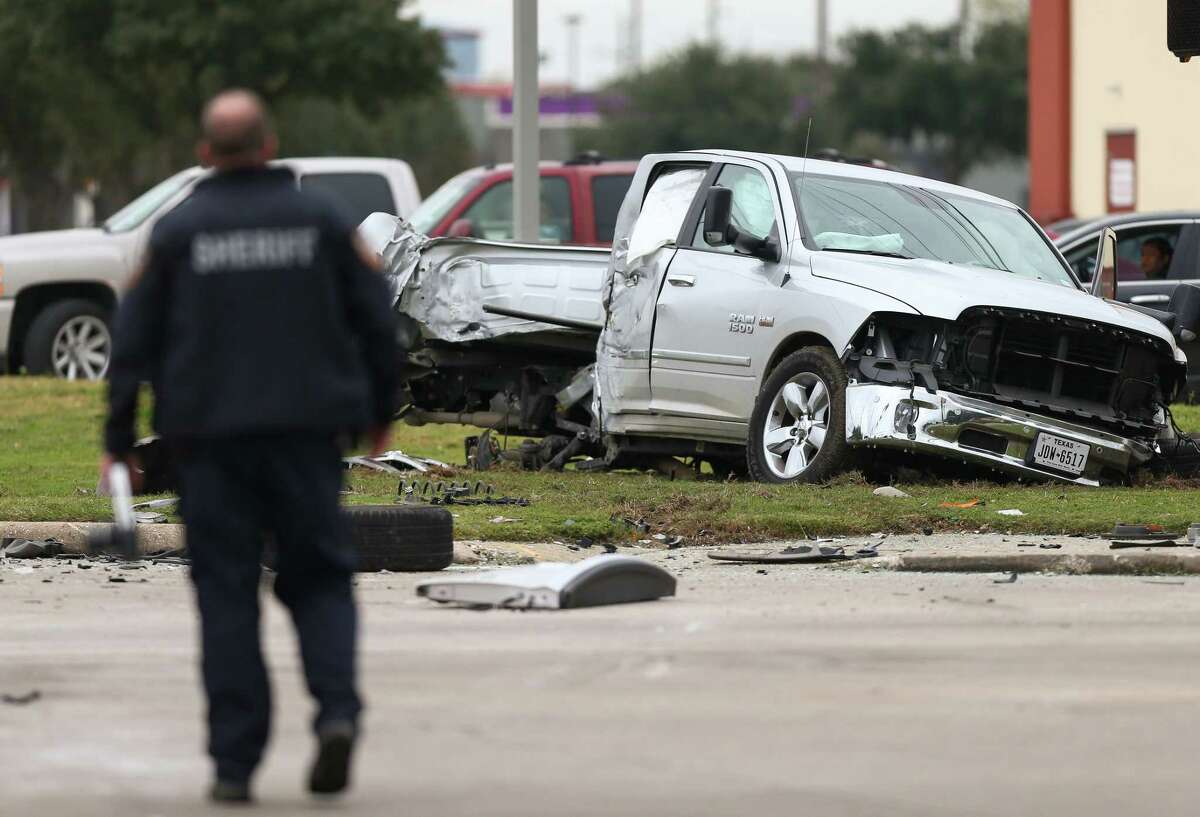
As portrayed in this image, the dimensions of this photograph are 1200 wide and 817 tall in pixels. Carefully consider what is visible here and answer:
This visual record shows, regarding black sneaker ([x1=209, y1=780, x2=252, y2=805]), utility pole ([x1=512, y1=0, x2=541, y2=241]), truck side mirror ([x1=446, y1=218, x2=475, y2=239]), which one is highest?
utility pole ([x1=512, y1=0, x2=541, y2=241])

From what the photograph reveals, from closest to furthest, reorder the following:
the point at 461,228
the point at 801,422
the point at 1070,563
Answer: the point at 1070,563
the point at 801,422
the point at 461,228

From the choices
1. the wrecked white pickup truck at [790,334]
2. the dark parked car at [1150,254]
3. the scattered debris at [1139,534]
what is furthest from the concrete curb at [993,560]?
the dark parked car at [1150,254]

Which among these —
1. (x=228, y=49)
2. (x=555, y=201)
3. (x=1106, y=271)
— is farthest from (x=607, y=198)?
(x=228, y=49)

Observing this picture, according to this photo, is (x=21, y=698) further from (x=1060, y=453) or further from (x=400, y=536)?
(x=1060, y=453)

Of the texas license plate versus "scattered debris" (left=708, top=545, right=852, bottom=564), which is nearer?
"scattered debris" (left=708, top=545, right=852, bottom=564)

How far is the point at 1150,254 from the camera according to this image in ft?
55.5

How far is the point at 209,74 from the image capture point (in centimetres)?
4150

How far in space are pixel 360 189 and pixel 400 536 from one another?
11099mm

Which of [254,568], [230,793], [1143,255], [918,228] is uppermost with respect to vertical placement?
[918,228]

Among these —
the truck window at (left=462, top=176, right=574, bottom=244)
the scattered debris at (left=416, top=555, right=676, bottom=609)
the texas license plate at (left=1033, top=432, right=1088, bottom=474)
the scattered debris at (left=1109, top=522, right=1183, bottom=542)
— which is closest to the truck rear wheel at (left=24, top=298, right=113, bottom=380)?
the truck window at (left=462, top=176, right=574, bottom=244)

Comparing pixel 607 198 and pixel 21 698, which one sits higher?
pixel 607 198

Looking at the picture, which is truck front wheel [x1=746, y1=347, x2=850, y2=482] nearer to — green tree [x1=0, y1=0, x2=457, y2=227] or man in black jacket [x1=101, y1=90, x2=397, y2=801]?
man in black jacket [x1=101, y1=90, x2=397, y2=801]

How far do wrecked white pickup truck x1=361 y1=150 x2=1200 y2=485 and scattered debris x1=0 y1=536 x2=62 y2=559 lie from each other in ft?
12.4

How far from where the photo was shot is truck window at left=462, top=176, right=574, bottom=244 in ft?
63.7
